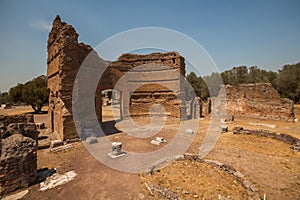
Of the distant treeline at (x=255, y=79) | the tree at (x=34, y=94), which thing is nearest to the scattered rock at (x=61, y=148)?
the tree at (x=34, y=94)

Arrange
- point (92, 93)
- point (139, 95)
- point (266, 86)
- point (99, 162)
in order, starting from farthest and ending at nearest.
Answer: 1. point (139, 95)
2. point (266, 86)
3. point (92, 93)
4. point (99, 162)

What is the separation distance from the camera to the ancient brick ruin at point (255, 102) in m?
16.5

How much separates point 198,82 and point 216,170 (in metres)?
40.6

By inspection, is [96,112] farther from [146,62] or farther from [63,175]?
[146,62]

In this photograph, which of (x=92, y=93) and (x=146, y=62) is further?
(x=146, y=62)

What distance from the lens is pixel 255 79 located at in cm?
4216

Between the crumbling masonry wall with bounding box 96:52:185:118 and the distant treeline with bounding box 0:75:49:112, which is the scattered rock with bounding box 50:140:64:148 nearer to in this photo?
the crumbling masonry wall with bounding box 96:52:185:118

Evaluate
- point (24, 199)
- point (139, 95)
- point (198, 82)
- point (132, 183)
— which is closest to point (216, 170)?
point (132, 183)

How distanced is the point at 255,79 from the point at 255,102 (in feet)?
96.9

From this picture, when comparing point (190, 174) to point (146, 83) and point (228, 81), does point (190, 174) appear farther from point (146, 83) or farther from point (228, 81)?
point (228, 81)

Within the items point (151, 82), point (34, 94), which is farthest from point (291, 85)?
point (34, 94)

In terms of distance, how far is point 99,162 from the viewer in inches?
277

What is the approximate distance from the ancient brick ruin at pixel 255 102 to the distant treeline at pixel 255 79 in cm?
2063

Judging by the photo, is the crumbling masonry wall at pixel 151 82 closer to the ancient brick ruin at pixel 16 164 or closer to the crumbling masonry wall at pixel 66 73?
the crumbling masonry wall at pixel 66 73
